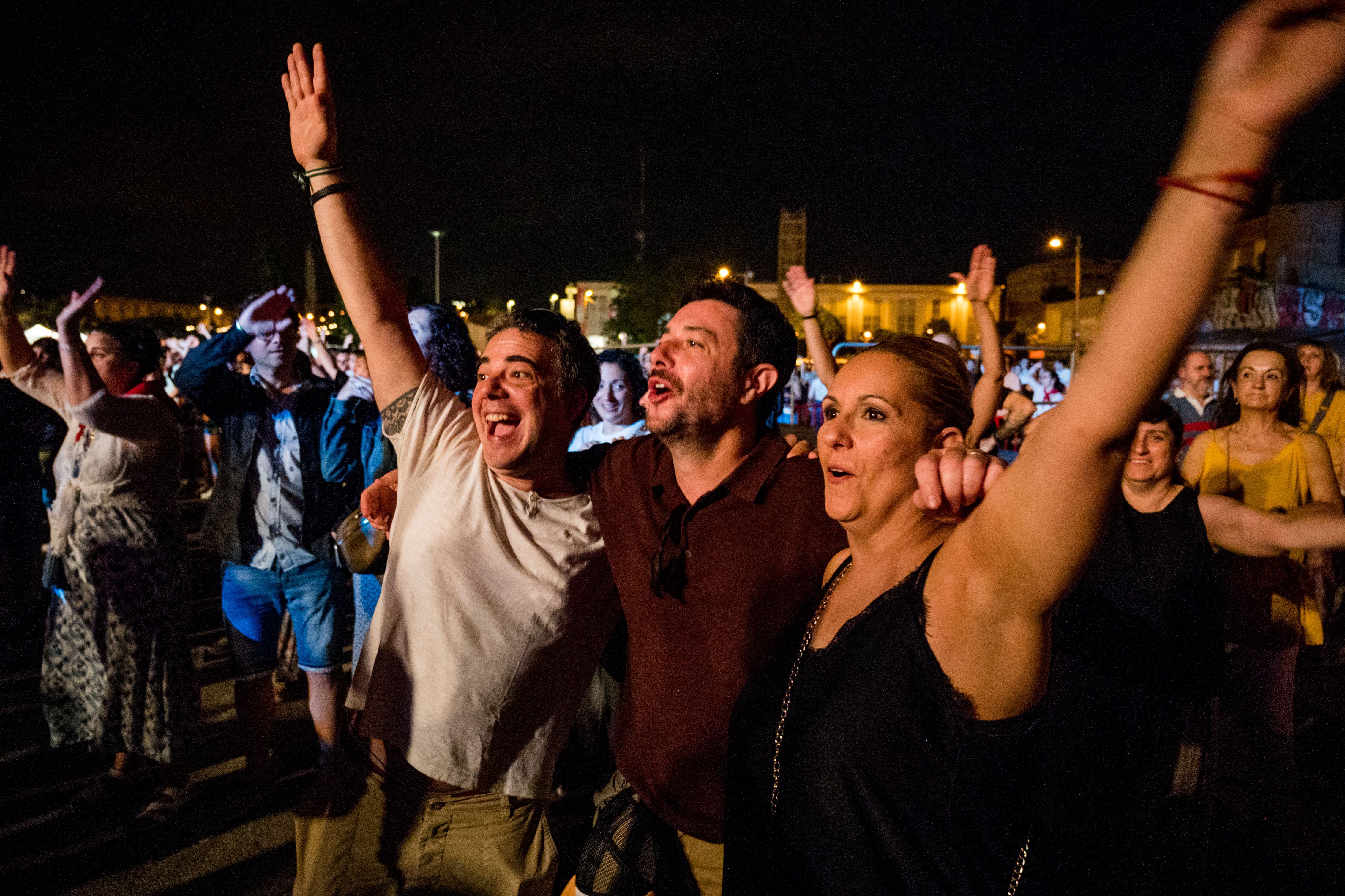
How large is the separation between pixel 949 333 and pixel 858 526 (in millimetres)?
6474

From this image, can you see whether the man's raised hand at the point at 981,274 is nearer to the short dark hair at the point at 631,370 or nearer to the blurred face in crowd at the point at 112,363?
the short dark hair at the point at 631,370

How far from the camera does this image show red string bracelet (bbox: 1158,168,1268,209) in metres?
0.94

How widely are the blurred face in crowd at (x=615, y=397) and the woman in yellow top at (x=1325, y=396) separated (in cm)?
473

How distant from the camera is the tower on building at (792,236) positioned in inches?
4333

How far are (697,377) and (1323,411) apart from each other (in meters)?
5.59

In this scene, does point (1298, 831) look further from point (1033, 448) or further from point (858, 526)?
point (1033, 448)

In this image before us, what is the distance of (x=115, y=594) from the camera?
3748 millimetres

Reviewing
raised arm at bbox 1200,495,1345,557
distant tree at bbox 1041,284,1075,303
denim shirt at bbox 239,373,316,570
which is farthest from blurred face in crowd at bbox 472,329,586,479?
distant tree at bbox 1041,284,1075,303

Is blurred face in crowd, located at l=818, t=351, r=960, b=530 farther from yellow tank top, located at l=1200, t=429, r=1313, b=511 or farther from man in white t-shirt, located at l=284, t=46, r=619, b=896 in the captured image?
yellow tank top, located at l=1200, t=429, r=1313, b=511

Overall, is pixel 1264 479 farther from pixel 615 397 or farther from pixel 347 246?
pixel 347 246

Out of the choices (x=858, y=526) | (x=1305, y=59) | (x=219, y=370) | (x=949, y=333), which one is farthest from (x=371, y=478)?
(x=949, y=333)

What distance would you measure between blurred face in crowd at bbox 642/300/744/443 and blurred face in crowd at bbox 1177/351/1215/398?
6428 mm

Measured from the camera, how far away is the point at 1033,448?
1.14 metres

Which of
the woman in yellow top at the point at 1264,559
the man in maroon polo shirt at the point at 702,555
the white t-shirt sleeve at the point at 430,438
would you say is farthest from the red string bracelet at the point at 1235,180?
the woman in yellow top at the point at 1264,559
